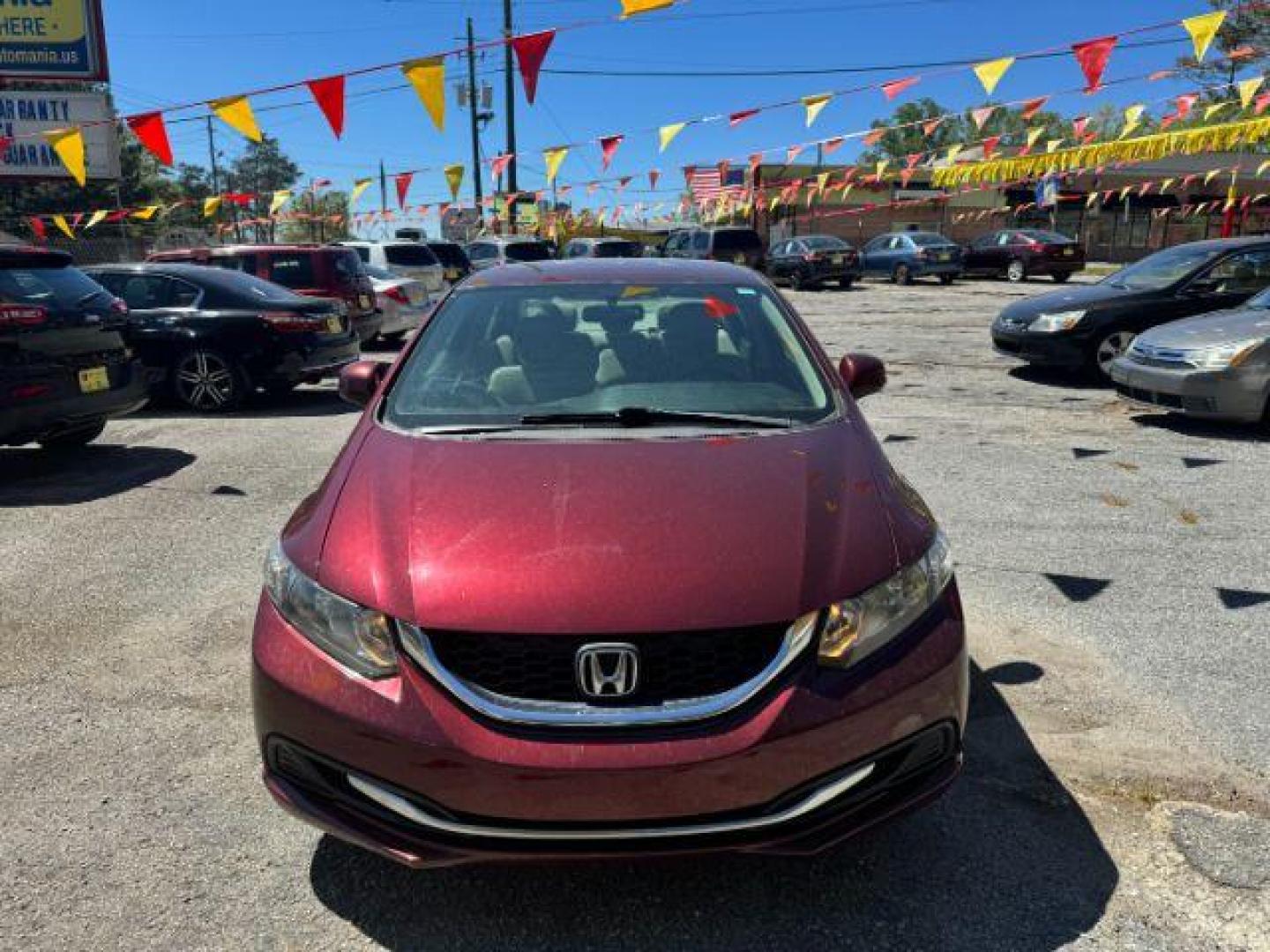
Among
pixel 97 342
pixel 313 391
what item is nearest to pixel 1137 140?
pixel 313 391

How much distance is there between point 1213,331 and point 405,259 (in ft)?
42.9

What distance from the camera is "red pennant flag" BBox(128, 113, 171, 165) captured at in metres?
11.4

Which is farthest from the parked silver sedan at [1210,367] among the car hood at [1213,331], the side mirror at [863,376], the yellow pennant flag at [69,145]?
the yellow pennant flag at [69,145]

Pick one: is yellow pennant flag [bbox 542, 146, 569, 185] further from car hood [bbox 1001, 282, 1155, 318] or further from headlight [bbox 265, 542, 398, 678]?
A: headlight [bbox 265, 542, 398, 678]

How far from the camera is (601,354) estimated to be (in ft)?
11.6

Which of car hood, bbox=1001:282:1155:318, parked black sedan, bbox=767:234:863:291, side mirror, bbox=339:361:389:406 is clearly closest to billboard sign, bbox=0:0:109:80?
parked black sedan, bbox=767:234:863:291

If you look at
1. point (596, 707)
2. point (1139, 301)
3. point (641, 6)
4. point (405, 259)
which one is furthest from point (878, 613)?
point (405, 259)

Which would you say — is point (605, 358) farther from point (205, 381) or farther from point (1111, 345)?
point (1111, 345)

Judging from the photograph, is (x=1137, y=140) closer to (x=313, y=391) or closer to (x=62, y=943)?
(x=313, y=391)

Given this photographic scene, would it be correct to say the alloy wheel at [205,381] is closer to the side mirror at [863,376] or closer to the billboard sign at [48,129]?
the side mirror at [863,376]

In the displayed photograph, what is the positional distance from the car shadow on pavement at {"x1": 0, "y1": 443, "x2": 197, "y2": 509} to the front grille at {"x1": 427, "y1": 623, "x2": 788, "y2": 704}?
530 cm

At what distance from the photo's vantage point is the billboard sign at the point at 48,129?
75.8ft

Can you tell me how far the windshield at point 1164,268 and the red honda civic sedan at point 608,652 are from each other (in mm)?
8594

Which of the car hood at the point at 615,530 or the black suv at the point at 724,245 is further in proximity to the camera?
the black suv at the point at 724,245
